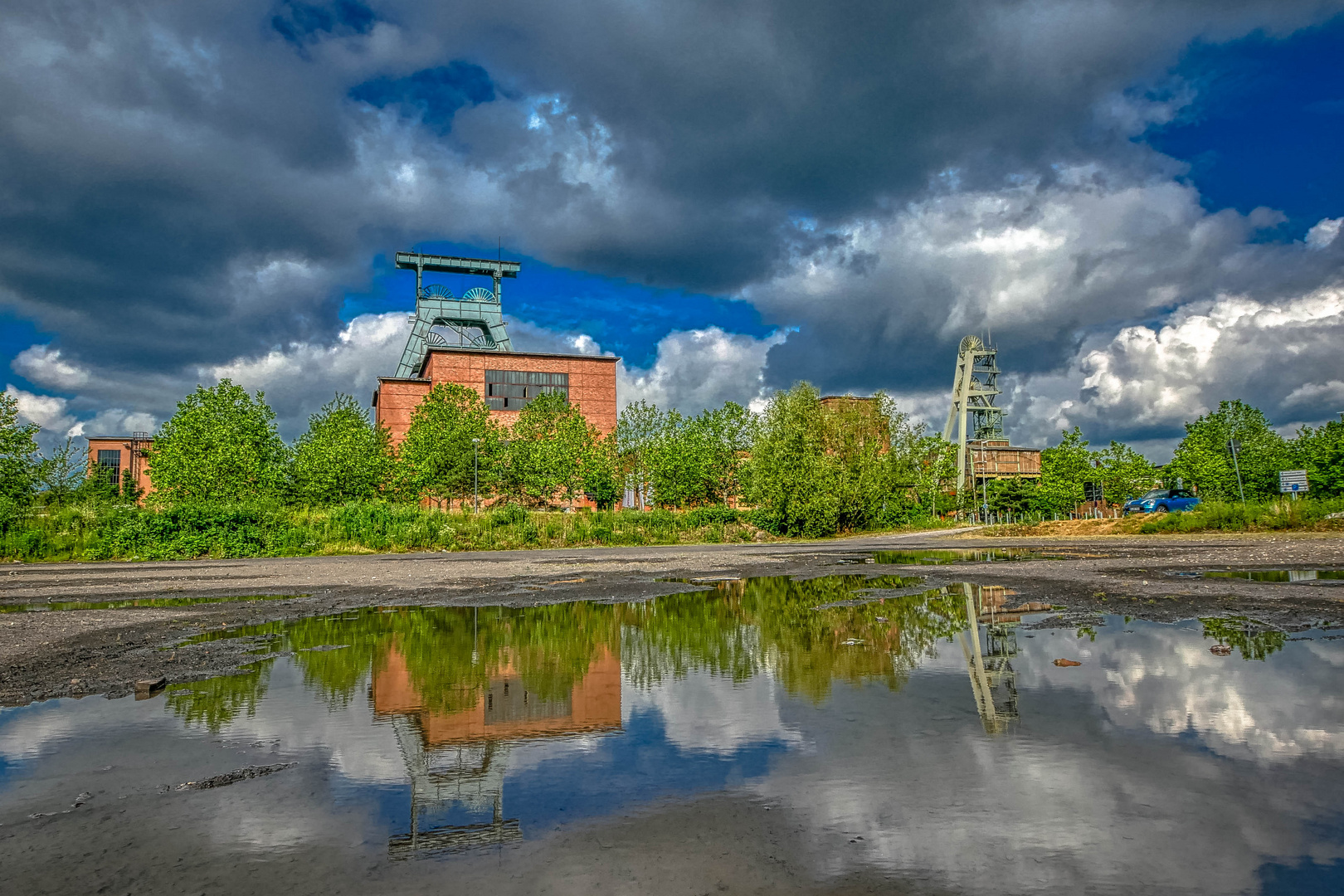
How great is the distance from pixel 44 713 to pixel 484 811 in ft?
13.4

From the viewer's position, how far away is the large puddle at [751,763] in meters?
2.84

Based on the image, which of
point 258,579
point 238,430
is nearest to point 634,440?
point 238,430

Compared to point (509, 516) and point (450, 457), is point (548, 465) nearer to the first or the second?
point (450, 457)

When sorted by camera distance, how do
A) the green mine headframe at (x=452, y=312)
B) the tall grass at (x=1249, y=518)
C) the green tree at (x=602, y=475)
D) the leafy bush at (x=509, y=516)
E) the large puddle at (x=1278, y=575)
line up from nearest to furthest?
the large puddle at (x=1278, y=575) → the tall grass at (x=1249, y=518) → the leafy bush at (x=509, y=516) → the green tree at (x=602, y=475) → the green mine headframe at (x=452, y=312)

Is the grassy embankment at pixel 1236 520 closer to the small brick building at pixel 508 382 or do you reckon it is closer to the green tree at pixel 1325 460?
the green tree at pixel 1325 460

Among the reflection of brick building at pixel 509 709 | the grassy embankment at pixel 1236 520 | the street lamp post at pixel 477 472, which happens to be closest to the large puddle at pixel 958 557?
the grassy embankment at pixel 1236 520

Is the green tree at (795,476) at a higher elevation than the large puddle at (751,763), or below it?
higher

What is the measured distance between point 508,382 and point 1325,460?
223ft

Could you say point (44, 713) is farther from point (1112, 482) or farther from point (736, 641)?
point (1112, 482)

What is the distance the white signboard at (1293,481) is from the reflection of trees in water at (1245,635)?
1497 inches

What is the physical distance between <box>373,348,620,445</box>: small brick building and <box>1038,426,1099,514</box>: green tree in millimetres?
43630

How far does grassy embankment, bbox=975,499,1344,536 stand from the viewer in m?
28.4

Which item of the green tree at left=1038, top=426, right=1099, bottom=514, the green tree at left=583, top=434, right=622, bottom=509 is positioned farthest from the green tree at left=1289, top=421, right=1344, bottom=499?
the green tree at left=583, top=434, right=622, bottom=509

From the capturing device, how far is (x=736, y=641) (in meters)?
7.40
